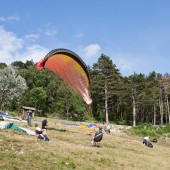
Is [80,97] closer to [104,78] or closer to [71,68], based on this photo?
[104,78]

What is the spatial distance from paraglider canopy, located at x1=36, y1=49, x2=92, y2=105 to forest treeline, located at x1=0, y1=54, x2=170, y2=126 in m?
38.7

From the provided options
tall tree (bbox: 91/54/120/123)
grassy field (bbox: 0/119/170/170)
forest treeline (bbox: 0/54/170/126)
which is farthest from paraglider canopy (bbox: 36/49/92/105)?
tall tree (bbox: 91/54/120/123)

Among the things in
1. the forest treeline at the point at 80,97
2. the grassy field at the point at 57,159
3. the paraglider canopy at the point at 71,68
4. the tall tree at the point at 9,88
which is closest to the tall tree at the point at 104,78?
the forest treeline at the point at 80,97

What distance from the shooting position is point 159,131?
5506cm

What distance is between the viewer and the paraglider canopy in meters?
26.2

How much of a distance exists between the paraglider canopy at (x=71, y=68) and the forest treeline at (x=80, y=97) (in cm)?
3875

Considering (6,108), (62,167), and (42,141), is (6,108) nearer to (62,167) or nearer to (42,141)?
(42,141)

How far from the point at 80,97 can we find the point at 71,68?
2177 inches

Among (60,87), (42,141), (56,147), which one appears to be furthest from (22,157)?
(60,87)

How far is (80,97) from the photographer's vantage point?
82250 millimetres

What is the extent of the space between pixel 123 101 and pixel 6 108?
3253 centimetres

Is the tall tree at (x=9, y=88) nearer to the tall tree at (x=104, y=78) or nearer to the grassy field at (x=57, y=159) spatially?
the tall tree at (x=104, y=78)

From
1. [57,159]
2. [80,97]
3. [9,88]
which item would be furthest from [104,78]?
[57,159]

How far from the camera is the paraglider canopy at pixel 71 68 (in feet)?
85.9
